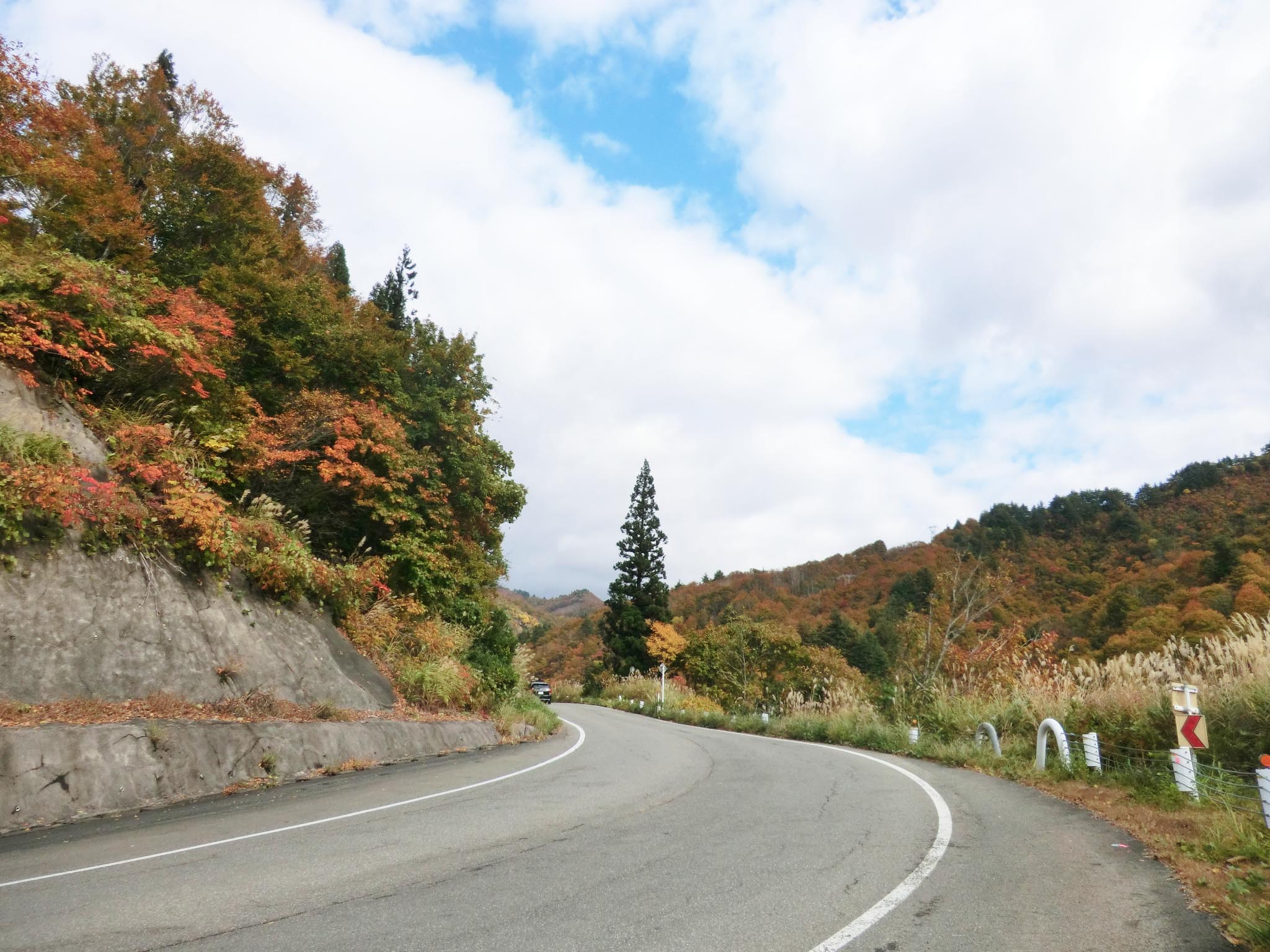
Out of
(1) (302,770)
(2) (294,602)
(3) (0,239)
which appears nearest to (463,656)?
(2) (294,602)

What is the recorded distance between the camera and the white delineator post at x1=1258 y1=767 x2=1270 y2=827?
19.1 ft

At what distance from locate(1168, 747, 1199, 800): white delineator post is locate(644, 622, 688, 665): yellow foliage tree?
42144 millimetres

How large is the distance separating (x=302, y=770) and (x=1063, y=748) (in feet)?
34.5

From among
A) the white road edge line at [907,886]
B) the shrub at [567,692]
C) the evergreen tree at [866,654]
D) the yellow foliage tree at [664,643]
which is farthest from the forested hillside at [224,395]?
the evergreen tree at [866,654]

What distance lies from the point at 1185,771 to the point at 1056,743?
143 inches

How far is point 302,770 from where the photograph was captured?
10.2 meters

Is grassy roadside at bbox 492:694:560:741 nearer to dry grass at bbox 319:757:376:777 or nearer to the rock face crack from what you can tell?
dry grass at bbox 319:757:376:777

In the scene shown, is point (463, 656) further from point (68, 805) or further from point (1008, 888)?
point (1008, 888)

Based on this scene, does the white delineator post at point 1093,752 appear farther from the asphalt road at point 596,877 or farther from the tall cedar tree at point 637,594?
the tall cedar tree at point 637,594

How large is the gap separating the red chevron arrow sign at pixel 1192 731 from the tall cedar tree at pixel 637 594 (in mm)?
44025

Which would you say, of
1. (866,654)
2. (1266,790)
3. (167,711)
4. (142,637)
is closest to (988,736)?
(1266,790)

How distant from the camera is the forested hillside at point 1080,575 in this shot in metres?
44.8

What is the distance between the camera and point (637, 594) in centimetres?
5375

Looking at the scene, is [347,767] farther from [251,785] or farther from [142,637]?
[142,637]
